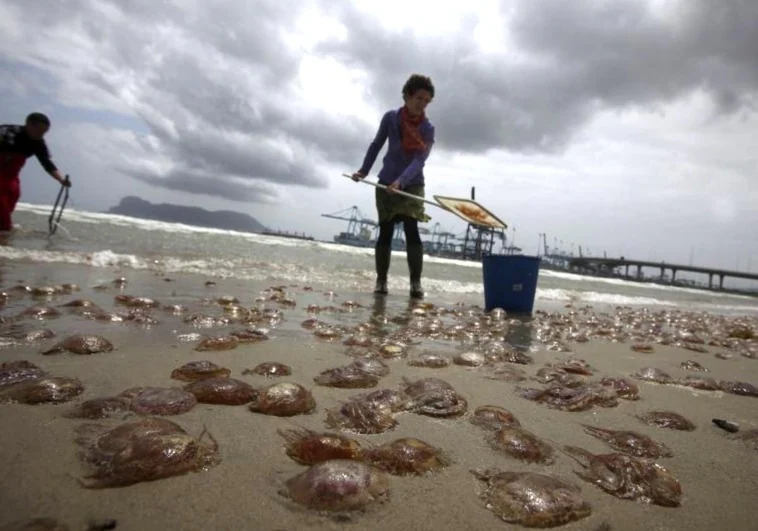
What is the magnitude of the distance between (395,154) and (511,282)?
2130mm

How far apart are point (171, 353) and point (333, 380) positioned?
80 cm

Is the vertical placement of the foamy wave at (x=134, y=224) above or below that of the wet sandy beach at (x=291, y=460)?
above

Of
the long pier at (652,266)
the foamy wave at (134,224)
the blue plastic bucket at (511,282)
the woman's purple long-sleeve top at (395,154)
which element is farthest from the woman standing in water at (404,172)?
the long pier at (652,266)

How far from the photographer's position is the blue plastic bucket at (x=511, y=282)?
4762 millimetres

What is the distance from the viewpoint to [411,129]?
5.13 meters

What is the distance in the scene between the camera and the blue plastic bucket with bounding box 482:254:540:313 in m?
4.76

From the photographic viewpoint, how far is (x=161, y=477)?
905mm

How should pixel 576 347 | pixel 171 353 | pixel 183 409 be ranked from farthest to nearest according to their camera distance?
pixel 576 347
pixel 171 353
pixel 183 409

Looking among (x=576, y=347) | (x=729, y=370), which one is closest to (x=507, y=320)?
(x=576, y=347)

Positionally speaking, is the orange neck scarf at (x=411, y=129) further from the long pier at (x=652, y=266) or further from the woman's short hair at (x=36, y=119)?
the long pier at (x=652, y=266)

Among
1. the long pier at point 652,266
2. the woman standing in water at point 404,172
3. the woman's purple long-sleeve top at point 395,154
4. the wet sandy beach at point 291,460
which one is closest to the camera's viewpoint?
the wet sandy beach at point 291,460

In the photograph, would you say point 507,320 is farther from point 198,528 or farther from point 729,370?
point 198,528

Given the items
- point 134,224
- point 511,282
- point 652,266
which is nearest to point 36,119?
point 511,282

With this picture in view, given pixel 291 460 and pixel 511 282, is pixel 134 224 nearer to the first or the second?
pixel 511 282
